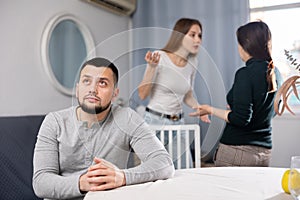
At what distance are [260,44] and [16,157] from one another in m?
1.32

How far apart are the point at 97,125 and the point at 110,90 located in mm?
112

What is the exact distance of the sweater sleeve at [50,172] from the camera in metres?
1.00

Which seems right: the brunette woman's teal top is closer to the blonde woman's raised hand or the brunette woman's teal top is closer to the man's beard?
the blonde woman's raised hand

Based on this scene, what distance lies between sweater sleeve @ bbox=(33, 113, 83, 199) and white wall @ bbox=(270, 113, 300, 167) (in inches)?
77.8

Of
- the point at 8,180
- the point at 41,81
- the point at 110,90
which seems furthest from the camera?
the point at 41,81

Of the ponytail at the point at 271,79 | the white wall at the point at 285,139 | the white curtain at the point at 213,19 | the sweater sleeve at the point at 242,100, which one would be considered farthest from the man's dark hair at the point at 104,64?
the white wall at the point at 285,139

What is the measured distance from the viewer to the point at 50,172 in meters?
1.05

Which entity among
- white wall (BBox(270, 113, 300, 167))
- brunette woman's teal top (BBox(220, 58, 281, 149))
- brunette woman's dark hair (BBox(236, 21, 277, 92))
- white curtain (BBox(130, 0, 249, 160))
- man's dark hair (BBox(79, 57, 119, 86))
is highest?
white curtain (BBox(130, 0, 249, 160))

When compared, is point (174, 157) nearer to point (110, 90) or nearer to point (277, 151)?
point (110, 90)

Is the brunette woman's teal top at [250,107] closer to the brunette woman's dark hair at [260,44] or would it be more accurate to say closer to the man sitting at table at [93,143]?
the brunette woman's dark hair at [260,44]

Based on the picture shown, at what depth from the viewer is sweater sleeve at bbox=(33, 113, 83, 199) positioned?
1.00m

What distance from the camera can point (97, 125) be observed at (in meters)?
1.06

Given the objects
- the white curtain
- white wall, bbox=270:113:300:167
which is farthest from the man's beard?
white wall, bbox=270:113:300:167

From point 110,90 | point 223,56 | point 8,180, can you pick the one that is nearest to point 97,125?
point 110,90
